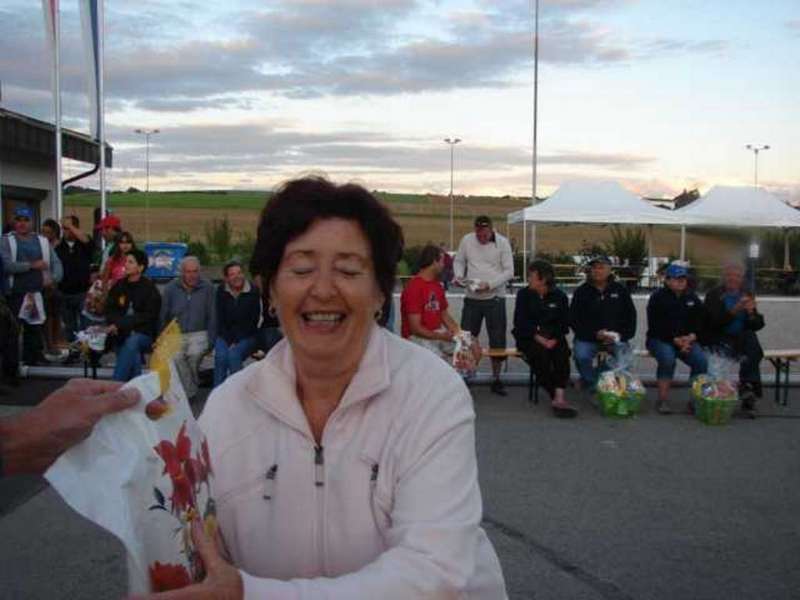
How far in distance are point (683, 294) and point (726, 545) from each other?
4712 mm

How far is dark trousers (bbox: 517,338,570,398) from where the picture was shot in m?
9.15

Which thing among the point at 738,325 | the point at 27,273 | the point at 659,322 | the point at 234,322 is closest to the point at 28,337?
the point at 27,273

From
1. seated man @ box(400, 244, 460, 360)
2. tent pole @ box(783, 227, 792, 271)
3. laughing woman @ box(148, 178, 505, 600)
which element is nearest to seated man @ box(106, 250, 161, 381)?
seated man @ box(400, 244, 460, 360)

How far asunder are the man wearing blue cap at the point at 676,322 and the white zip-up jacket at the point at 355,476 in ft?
25.6

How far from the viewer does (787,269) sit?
2794cm

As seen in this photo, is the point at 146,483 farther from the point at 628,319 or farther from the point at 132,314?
the point at 628,319

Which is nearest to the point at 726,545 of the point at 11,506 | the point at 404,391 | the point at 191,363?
the point at 404,391

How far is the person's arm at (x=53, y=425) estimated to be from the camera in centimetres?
160

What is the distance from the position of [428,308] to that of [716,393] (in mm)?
3065

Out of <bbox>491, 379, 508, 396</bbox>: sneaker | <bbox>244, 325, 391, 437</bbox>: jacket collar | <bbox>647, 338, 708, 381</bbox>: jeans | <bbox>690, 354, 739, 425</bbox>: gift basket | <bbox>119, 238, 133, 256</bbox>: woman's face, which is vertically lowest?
<bbox>491, 379, 508, 396</bbox>: sneaker

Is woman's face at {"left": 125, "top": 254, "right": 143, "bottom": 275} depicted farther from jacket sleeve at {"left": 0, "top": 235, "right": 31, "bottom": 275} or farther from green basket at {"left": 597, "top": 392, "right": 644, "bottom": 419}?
green basket at {"left": 597, "top": 392, "right": 644, "bottom": 419}

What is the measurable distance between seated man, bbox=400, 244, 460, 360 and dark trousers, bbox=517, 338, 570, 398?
839mm

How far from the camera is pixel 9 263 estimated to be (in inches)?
408

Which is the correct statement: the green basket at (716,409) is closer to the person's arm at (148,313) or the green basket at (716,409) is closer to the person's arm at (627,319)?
the person's arm at (627,319)
